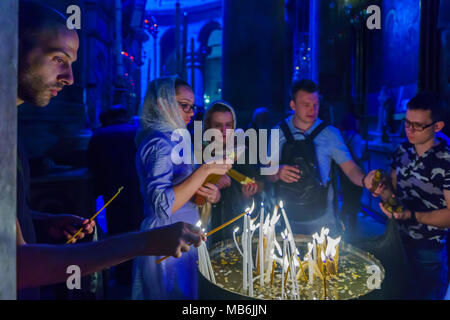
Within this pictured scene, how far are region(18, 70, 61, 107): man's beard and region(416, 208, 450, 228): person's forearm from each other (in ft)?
7.30

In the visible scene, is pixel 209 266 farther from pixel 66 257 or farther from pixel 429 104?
pixel 429 104

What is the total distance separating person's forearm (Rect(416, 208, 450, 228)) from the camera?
6.98 ft

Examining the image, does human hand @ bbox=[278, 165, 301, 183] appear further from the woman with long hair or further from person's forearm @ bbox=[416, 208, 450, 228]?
person's forearm @ bbox=[416, 208, 450, 228]

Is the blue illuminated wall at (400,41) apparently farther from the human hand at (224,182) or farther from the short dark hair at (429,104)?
the human hand at (224,182)

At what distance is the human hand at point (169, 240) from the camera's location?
1.11 metres

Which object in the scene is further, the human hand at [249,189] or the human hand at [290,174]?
the human hand at [249,189]

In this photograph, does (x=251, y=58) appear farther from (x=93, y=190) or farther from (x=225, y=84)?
(x=93, y=190)

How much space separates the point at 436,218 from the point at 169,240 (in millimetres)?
1849

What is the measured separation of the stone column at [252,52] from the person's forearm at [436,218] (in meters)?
4.28

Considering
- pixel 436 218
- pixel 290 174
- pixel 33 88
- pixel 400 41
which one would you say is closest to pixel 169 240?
pixel 33 88

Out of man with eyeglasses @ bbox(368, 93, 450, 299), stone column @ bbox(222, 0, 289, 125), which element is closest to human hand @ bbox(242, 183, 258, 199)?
man with eyeglasses @ bbox(368, 93, 450, 299)

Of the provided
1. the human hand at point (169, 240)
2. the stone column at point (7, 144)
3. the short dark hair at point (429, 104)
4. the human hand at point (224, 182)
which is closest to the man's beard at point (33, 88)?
the stone column at point (7, 144)

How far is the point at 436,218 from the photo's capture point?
7.06 ft

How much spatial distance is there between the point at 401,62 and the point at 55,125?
20.9 feet
